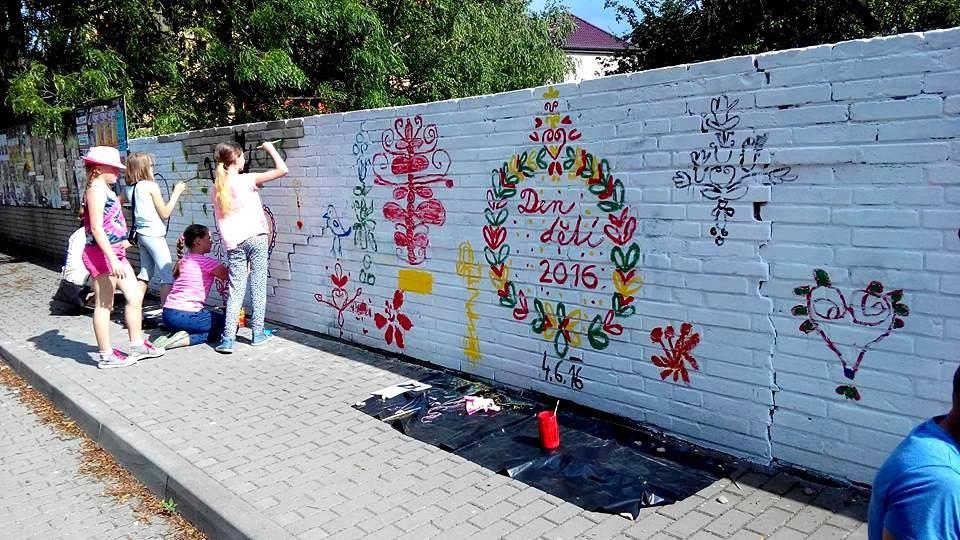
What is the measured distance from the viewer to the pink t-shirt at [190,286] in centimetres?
662

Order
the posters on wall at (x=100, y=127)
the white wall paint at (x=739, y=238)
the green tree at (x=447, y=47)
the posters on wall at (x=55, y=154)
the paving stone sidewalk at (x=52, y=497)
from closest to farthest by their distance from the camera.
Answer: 1. the white wall paint at (x=739, y=238)
2. the paving stone sidewalk at (x=52, y=497)
3. the posters on wall at (x=100, y=127)
4. the posters on wall at (x=55, y=154)
5. the green tree at (x=447, y=47)

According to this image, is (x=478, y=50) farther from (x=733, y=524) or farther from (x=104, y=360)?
(x=733, y=524)

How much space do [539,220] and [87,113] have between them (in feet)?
26.3

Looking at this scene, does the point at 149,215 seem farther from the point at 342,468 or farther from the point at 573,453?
the point at 573,453

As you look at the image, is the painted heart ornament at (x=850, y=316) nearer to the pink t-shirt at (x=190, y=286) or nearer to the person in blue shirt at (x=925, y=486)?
the person in blue shirt at (x=925, y=486)

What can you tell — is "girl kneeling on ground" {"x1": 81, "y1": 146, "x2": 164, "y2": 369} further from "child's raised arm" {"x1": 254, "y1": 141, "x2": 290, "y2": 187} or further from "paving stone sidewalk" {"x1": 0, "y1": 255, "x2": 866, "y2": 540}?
"child's raised arm" {"x1": 254, "y1": 141, "x2": 290, "y2": 187}

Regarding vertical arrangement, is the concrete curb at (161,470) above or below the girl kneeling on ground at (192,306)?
below

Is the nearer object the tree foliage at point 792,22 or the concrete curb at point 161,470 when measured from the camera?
the concrete curb at point 161,470

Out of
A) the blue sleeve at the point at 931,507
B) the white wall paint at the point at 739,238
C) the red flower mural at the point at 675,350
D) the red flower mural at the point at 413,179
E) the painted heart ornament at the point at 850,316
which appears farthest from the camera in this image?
the red flower mural at the point at 413,179

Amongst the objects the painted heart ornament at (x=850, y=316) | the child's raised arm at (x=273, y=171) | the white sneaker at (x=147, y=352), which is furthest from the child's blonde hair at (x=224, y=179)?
the painted heart ornament at (x=850, y=316)

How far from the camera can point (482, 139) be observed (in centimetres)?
490

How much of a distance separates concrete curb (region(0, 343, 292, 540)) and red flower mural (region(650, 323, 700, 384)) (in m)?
2.17

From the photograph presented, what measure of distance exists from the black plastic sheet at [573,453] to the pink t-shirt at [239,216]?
2231 mm

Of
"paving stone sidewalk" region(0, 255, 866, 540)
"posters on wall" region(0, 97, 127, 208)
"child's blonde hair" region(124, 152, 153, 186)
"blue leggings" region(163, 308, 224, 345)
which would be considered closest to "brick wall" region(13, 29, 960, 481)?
"paving stone sidewalk" region(0, 255, 866, 540)
